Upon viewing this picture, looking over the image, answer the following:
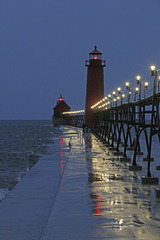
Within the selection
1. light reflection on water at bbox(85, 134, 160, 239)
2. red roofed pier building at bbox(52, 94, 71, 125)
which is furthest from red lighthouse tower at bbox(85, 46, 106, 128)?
red roofed pier building at bbox(52, 94, 71, 125)

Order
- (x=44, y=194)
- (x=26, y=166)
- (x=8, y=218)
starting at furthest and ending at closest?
(x=26, y=166)
(x=44, y=194)
(x=8, y=218)

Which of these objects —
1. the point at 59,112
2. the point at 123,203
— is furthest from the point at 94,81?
the point at 59,112

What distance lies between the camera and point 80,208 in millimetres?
9172

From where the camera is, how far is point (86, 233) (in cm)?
714

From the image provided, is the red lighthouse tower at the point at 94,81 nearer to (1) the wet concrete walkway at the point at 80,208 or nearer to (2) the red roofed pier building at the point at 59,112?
(1) the wet concrete walkway at the point at 80,208

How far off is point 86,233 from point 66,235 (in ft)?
1.35

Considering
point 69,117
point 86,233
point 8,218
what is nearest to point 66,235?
point 86,233

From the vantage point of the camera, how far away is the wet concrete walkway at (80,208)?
7.27 meters

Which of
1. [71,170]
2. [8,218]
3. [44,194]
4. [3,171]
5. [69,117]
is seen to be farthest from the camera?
[69,117]

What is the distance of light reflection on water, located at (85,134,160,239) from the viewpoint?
756 cm

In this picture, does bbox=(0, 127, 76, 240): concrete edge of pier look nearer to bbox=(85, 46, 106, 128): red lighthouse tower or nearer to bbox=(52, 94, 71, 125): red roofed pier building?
bbox=(85, 46, 106, 128): red lighthouse tower

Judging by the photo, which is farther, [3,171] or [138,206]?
[3,171]

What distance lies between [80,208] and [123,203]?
4.27ft

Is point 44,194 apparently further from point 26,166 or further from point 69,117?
point 69,117
